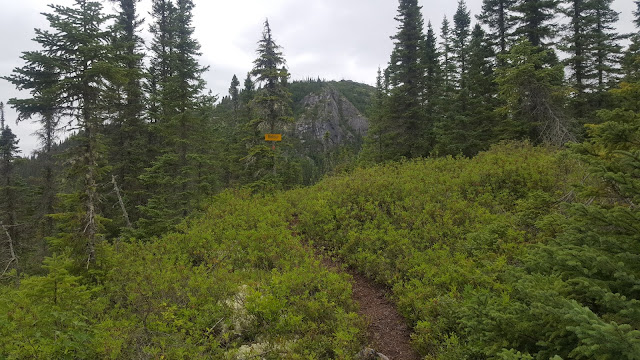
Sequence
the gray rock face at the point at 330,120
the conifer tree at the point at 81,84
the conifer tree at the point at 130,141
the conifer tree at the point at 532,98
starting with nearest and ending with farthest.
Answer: the conifer tree at the point at 81,84 → the conifer tree at the point at 532,98 → the conifer tree at the point at 130,141 → the gray rock face at the point at 330,120

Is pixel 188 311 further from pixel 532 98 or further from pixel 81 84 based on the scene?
pixel 532 98

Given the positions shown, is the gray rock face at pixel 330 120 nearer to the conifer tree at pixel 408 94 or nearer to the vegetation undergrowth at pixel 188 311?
the conifer tree at pixel 408 94

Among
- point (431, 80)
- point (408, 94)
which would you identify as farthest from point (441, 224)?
point (431, 80)

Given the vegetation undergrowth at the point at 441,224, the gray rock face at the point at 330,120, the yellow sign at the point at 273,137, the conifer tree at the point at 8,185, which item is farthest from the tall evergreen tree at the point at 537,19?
the gray rock face at the point at 330,120

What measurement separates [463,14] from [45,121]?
34798 mm

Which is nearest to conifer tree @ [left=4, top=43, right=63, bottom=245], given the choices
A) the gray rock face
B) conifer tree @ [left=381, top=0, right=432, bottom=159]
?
conifer tree @ [left=381, top=0, right=432, bottom=159]

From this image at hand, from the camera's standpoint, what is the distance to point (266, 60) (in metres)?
18.5

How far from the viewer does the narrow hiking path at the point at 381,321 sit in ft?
19.3

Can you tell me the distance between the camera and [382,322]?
6.73 meters

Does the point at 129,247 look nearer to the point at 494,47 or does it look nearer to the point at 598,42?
the point at 494,47

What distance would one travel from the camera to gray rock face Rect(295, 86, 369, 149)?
122 meters

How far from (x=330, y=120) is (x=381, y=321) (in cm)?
12100

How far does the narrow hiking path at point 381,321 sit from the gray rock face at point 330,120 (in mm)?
105776

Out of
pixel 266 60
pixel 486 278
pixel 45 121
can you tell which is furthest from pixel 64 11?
pixel 486 278
